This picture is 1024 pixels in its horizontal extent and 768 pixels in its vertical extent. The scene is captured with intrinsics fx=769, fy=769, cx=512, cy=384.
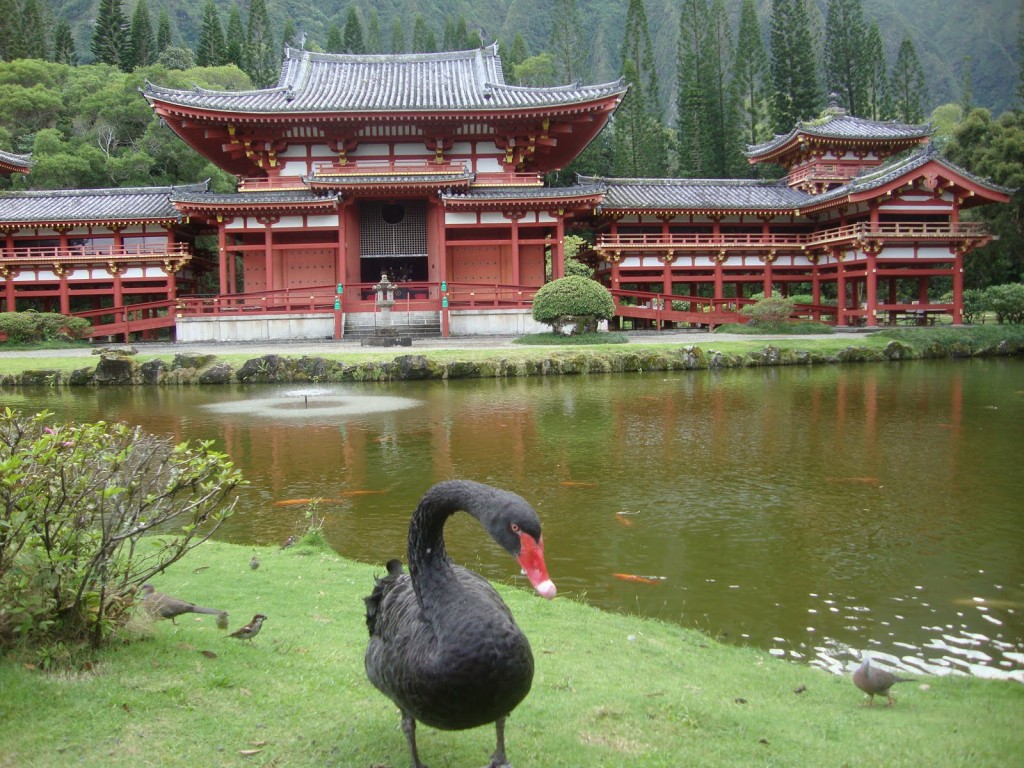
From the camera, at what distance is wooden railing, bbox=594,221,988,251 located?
88.1 feet

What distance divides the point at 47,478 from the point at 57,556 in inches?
13.7

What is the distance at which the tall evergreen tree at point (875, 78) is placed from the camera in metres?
47.9

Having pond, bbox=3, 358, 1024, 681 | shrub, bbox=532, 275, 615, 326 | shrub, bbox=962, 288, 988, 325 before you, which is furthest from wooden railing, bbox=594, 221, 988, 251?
pond, bbox=3, 358, 1024, 681

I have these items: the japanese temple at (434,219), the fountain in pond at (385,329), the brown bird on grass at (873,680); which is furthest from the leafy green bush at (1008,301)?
the brown bird on grass at (873,680)

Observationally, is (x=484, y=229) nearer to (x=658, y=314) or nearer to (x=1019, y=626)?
(x=658, y=314)

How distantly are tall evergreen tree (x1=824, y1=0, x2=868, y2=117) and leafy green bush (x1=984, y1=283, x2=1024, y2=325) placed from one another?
26812mm

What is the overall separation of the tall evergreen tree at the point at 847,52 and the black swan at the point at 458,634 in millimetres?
52955

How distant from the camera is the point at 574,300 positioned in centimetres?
2184

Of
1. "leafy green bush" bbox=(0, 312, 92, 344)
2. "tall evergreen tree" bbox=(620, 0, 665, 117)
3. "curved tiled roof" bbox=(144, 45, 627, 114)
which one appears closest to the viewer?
"leafy green bush" bbox=(0, 312, 92, 344)

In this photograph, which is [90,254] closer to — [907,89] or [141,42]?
[141,42]

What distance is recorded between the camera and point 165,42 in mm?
54188

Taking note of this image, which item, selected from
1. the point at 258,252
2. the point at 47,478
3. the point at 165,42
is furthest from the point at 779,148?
the point at 165,42

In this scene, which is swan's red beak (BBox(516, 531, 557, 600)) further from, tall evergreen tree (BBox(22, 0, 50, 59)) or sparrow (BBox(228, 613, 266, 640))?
tall evergreen tree (BBox(22, 0, 50, 59))

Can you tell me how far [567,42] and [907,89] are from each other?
2571 centimetres
